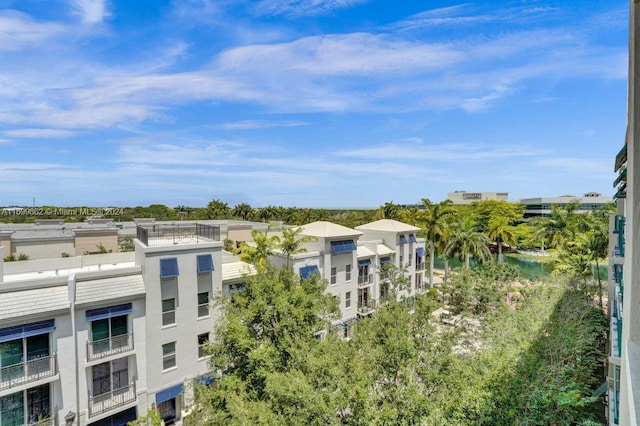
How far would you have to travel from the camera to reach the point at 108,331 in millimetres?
15164

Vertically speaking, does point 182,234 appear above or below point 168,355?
above

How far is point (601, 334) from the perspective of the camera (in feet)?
54.0

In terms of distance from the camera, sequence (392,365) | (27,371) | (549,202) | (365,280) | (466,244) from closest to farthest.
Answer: (392,365)
(27,371)
(365,280)
(466,244)
(549,202)

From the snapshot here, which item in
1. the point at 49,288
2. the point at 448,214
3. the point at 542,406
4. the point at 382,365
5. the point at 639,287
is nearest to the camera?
the point at 639,287

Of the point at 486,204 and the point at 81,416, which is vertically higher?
the point at 486,204

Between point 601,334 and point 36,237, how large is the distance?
3524 centimetres

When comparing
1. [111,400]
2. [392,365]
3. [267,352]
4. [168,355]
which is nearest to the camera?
[392,365]

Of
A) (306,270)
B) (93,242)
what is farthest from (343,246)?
(93,242)

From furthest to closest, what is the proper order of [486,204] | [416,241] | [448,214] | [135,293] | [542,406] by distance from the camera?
[486,204], [448,214], [416,241], [135,293], [542,406]

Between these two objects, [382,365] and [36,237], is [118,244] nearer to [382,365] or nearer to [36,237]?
[36,237]

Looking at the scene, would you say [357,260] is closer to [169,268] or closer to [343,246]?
[343,246]

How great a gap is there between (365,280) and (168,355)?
15.7m

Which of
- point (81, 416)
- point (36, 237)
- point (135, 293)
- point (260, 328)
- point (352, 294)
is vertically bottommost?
point (81, 416)

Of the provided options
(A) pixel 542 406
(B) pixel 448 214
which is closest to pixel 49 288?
(A) pixel 542 406
